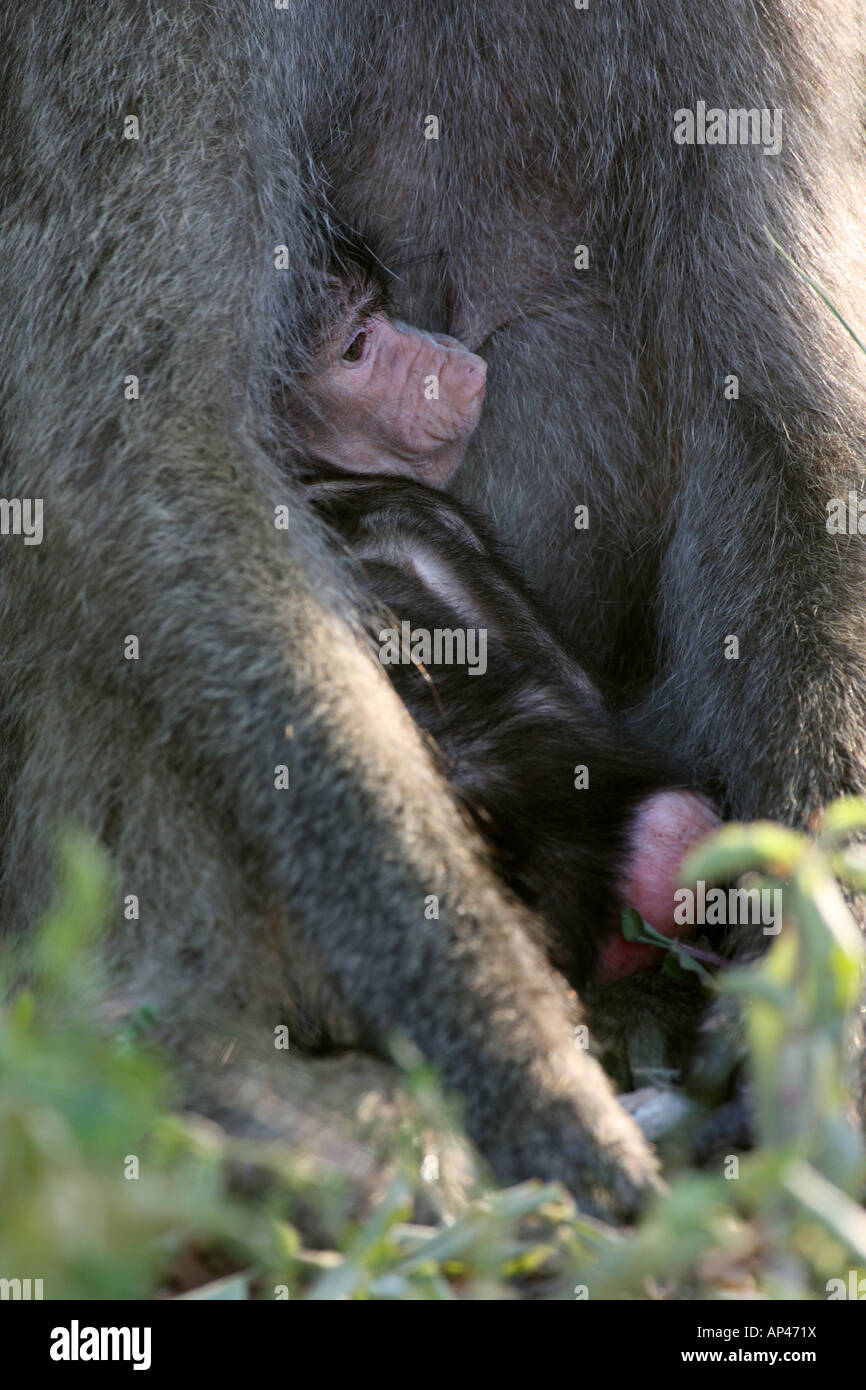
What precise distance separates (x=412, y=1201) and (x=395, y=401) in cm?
134

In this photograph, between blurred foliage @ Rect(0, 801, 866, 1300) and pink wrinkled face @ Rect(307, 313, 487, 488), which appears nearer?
blurred foliage @ Rect(0, 801, 866, 1300)

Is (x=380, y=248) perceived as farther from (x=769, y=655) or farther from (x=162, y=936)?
(x=162, y=936)

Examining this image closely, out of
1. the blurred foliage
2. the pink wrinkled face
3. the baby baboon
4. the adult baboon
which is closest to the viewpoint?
the blurred foliage

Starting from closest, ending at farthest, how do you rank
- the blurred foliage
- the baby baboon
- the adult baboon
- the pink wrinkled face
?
1. the blurred foliage
2. the adult baboon
3. the baby baboon
4. the pink wrinkled face

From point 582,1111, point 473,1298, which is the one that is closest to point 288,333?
point 582,1111

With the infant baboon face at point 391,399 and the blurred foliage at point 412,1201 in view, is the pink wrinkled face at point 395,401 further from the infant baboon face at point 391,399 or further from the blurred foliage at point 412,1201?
the blurred foliage at point 412,1201

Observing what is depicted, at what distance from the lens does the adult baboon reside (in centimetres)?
165

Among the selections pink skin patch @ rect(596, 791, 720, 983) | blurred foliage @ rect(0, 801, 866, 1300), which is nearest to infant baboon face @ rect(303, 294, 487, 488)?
pink skin patch @ rect(596, 791, 720, 983)

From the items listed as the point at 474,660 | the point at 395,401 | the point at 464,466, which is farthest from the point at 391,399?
the point at 474,660

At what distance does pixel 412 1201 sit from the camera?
142 cm

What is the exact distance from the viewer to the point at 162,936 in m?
1.76

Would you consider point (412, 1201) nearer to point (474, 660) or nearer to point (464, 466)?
point (474, 660)

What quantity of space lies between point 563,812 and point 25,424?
0.83 meters

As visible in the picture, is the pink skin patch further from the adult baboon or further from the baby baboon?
the adult baboon
